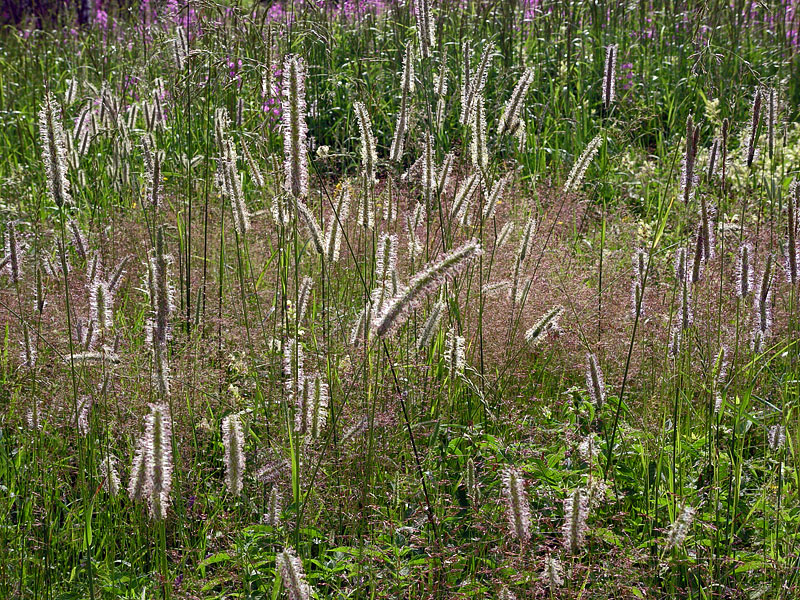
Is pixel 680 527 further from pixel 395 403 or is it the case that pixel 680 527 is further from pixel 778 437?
pixel 395 403

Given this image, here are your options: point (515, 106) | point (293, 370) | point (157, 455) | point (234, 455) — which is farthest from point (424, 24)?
point (157, 455)

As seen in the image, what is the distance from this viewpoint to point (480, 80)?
2.72 meters

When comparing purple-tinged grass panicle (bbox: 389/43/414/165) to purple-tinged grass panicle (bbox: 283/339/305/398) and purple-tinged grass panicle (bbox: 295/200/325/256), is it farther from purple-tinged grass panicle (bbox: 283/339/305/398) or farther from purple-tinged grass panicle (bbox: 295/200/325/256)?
purple-tinged grass panicle (bbox: 283/339/305/398)

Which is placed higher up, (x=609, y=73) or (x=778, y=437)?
(x=609, y=73)

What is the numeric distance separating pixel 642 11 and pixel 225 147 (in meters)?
5.52

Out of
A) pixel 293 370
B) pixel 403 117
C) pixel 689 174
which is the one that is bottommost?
pixel 293 370

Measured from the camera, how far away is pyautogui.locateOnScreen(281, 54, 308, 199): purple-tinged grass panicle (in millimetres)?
1770

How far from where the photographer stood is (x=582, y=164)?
285 cm

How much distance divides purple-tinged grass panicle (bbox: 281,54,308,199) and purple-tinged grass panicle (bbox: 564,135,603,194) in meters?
1.18

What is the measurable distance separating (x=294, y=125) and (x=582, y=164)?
1.31 m

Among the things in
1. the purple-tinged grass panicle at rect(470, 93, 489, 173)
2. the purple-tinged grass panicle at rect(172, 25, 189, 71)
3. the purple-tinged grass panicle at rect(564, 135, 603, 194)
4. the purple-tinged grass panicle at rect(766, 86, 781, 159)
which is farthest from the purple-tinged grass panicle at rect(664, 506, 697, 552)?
the purple-tinged grass panicle at rect(172, 25, 189, 71)

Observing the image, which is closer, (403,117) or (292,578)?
(292,578)

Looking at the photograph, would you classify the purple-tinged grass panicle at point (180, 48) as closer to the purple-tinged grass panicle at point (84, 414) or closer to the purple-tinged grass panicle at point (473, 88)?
the purple-tinged grass panicle at point (473, 88)

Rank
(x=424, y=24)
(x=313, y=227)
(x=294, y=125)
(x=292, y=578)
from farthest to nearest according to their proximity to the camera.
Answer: (x=424, y=24) < (x=313, y=227) < (x=294, y=125) < (x=292, y=578)
